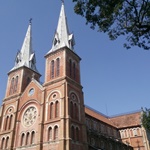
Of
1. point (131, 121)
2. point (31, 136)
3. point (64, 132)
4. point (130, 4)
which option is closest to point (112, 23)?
point (130, 4)

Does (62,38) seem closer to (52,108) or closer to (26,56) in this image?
(26,56)

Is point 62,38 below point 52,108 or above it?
above

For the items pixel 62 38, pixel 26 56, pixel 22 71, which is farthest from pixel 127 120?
pixel 26 56

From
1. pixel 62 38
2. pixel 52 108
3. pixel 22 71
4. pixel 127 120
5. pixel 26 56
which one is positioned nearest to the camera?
pixel 52 108

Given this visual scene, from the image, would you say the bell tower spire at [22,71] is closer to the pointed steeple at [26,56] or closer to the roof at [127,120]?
the pointed steeple at [26,56]

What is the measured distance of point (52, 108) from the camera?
31.6 metres

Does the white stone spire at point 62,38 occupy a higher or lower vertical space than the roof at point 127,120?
higher

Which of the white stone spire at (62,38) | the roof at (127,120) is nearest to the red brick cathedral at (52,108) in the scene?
the white stone spire at (62,38)

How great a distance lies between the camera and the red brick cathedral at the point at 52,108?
29.2 m

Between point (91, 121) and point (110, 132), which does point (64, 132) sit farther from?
point (110, 132)

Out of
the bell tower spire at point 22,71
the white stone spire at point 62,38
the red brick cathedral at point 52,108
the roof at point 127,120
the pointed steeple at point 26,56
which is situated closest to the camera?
the red brick cathedral at point 52,108

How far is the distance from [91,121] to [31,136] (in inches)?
566

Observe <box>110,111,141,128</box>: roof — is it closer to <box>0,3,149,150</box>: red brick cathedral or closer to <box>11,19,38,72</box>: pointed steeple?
<box>0,3,149,150</box>: red brick cathedral

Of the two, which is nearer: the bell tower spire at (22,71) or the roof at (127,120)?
the bell tower spire at (22,71)
